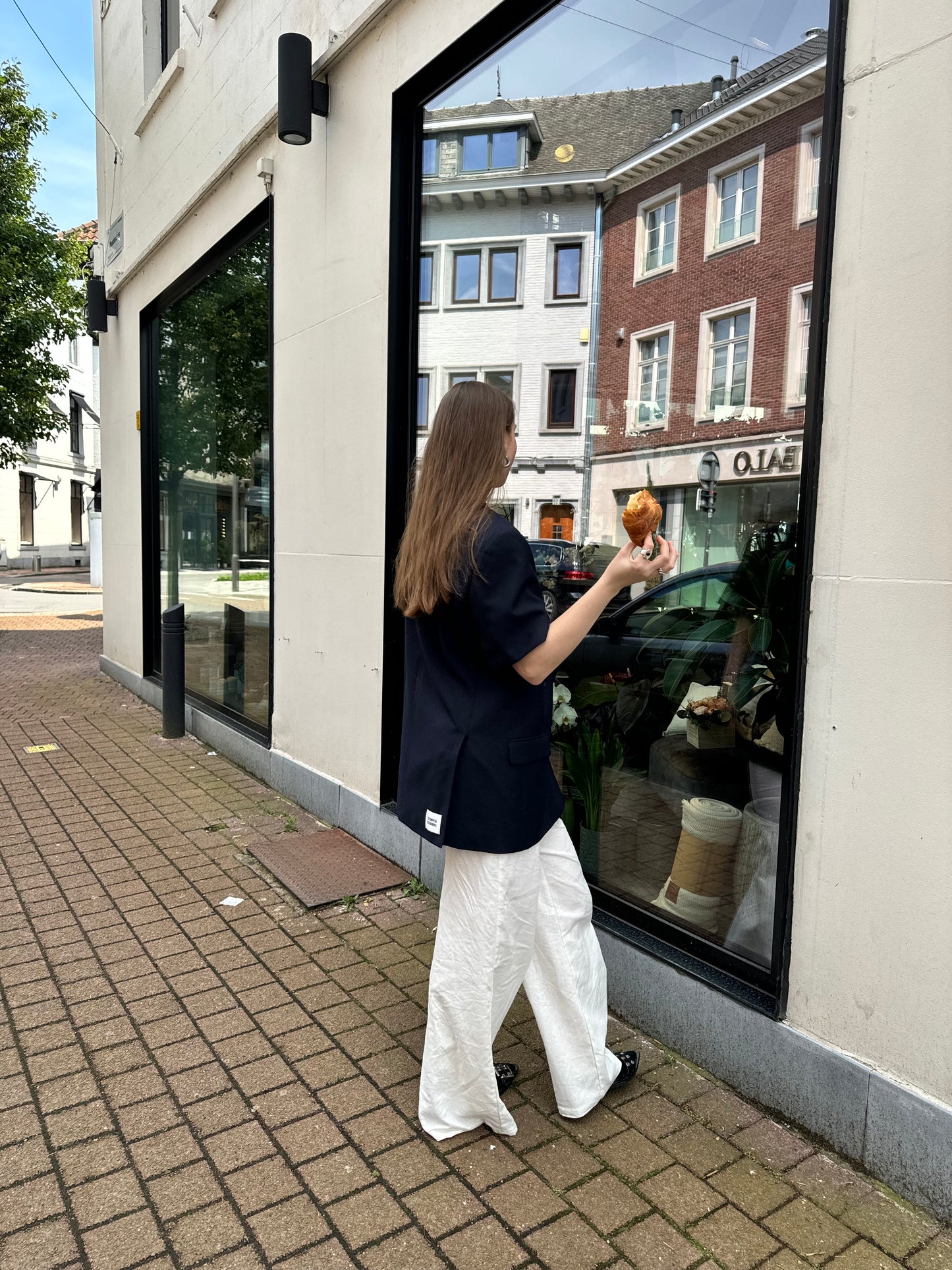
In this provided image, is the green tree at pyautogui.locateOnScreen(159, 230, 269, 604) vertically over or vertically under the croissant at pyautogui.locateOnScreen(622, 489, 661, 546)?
over

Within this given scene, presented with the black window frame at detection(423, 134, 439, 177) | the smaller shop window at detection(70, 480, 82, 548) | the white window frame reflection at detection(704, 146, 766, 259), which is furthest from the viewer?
the smaller shop window at detection(70, 480, 82, 548)

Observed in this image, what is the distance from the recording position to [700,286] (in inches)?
123

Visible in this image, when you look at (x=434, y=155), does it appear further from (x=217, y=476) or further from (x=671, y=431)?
(x=217, y=476)

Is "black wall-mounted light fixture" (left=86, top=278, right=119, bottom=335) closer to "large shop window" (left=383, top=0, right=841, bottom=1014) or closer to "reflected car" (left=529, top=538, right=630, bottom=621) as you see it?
"large shop window" (left=383, top=0, right=841, bottom=1014)

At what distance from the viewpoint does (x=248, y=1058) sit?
2.83 meters

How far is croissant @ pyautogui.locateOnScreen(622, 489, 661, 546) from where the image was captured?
6.96 feet

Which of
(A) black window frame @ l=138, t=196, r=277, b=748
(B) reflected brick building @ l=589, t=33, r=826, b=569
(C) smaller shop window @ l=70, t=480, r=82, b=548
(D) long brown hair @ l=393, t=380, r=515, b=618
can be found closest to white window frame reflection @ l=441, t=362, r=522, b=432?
(B) reflected brick building @ l=589, t=33, r=826, b=569

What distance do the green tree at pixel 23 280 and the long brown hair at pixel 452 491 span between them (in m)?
14.3

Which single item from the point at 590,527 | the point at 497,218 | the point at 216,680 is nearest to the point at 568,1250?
the point at 590,527

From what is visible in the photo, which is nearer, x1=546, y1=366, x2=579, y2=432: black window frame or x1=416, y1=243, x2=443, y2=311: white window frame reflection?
x1=546, y1=366, x2=579, y2=432: black window frame

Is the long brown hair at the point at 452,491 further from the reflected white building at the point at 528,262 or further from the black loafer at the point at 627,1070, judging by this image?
the black loafer at the point at 627,1070

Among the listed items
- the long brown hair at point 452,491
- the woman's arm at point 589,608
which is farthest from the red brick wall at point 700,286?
the long brown hair at point 452,491

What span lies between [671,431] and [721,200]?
76 centimetres

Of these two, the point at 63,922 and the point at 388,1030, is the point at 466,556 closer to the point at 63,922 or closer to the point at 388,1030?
the point at 388,1030
